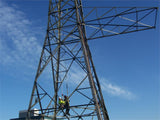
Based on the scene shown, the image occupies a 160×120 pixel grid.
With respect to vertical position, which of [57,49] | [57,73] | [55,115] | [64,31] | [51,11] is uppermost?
[51,11]

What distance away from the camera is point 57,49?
1347 centimetres

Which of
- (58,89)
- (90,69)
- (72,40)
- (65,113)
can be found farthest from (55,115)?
(72,40)

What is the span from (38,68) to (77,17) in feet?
15.2

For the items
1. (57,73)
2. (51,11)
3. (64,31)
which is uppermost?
(51,11)

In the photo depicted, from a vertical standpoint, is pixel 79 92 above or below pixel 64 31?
below

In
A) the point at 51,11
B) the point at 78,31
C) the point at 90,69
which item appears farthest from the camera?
the point at 51,11

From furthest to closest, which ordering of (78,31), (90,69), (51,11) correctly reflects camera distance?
(51,11)
(78,31)
(90,69)

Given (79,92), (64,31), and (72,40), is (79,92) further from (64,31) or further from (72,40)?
(64,31)

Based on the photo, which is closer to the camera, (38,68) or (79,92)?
(79,92)

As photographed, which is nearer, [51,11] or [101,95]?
[101,95]

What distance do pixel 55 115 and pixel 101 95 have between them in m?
3.45

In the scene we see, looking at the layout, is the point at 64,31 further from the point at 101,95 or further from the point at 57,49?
the point at 101,95

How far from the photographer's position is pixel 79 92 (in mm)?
12250

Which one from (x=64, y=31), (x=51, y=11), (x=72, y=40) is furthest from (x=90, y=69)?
(x=51, y=11)
